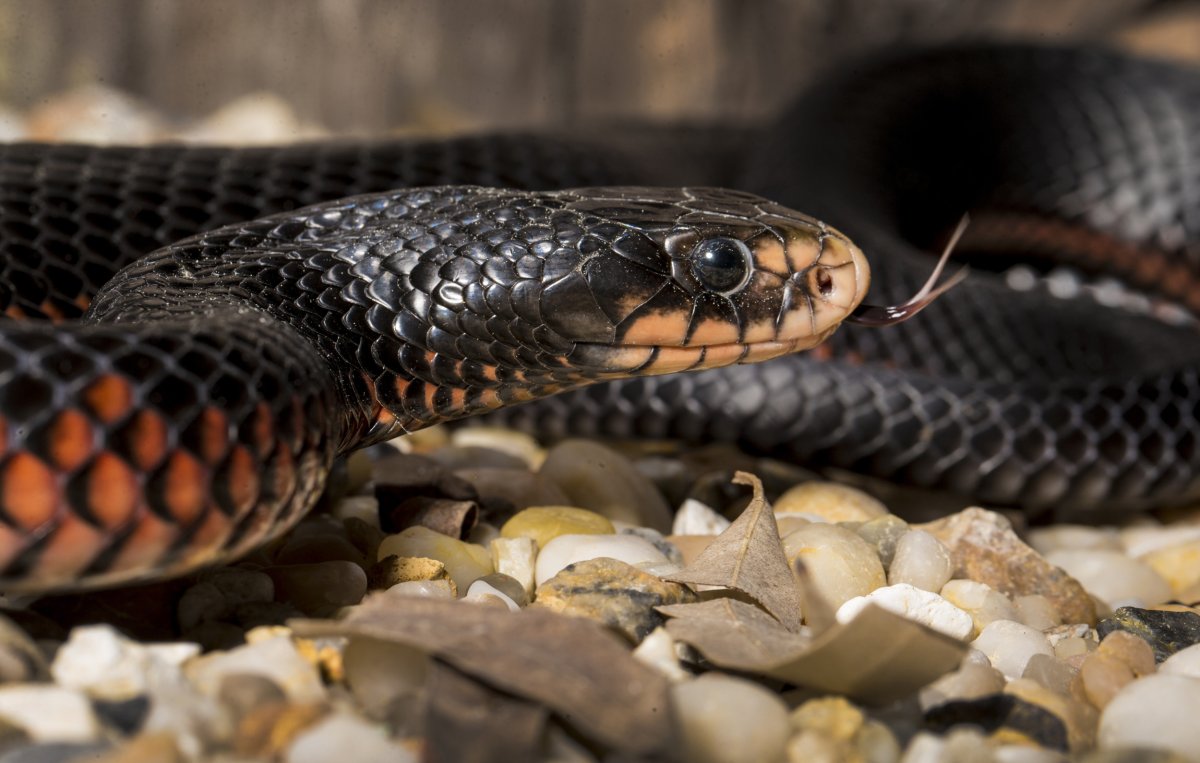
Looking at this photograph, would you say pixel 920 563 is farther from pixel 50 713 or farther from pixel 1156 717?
pixel 50 713

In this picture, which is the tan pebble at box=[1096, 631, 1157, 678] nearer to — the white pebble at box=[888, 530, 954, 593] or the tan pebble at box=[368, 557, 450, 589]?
the white pebble at box=[888, 530, 954, 593]

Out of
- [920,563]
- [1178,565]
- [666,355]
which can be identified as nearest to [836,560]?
[920,563]

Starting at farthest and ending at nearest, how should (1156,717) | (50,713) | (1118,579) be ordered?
1. (1118,579)
2. (1156,717)
3. (50,713)

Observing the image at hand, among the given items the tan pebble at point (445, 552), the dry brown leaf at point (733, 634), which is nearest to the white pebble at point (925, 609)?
the dry brown leaf at point (733, 634)

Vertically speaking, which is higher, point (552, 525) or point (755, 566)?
point (755, 566)

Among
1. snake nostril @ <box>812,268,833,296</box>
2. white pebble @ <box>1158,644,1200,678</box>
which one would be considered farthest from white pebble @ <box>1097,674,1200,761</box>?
snake nostril @ <box>812,268,833,296</box>

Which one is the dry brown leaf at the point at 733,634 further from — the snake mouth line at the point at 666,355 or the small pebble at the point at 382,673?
the snake mouth line at the point at 666,355
